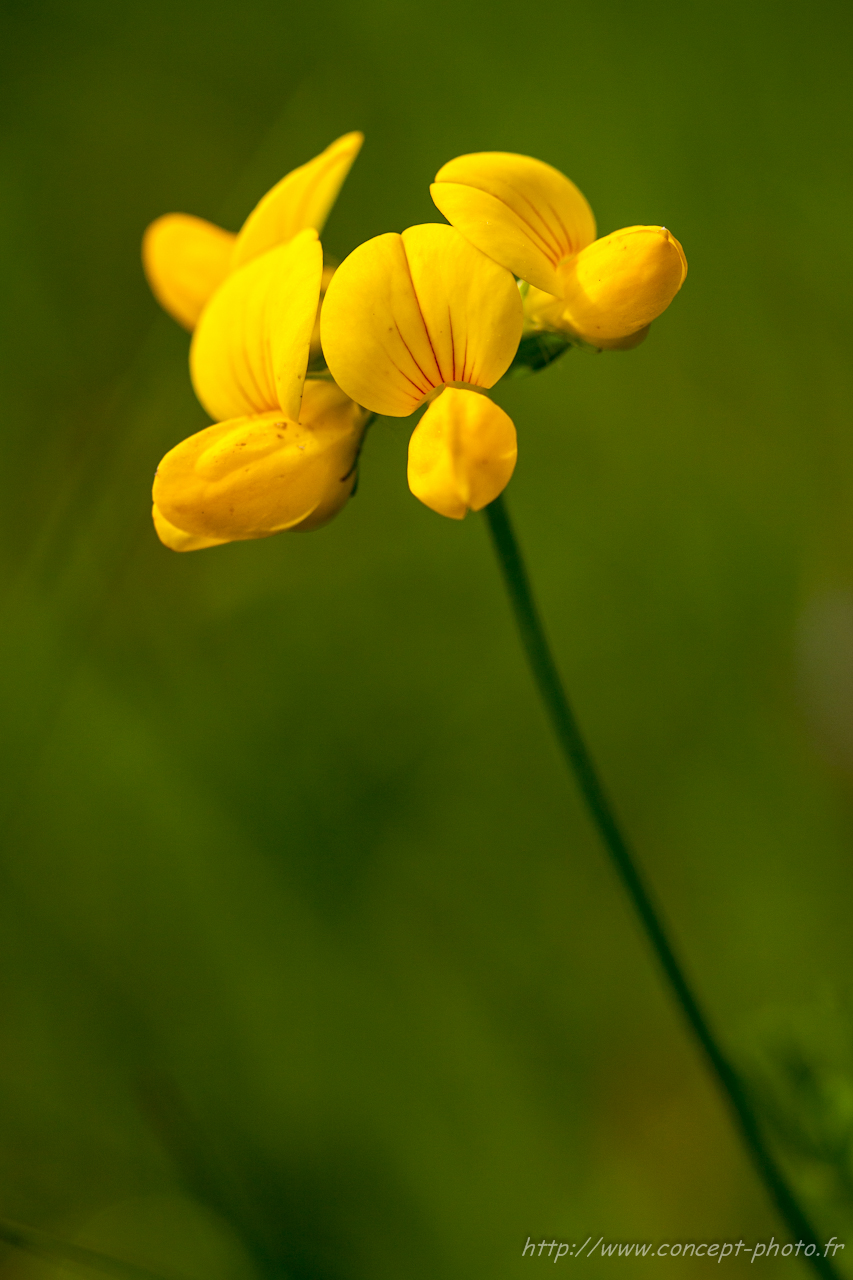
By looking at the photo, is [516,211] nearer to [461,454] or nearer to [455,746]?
[461,454]

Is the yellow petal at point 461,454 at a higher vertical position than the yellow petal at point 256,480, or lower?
lower

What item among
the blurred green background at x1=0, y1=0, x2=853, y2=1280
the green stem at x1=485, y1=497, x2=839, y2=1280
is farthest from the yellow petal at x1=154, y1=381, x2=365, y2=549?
the blurred green background at x1=0, y1=0, x2=853, y2=1280

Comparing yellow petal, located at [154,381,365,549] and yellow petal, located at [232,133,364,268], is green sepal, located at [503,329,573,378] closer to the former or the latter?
yellow petal, located at [154,381,365,549]

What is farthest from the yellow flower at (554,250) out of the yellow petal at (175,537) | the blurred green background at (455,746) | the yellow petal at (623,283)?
the blurred green background at (455,746)

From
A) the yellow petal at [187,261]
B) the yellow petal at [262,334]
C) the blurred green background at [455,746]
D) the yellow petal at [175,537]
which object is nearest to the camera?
the yellow petal at [262,334]

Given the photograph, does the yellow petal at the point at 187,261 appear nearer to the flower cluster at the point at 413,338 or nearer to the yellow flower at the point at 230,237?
the yellow flower at the point at 230,237
